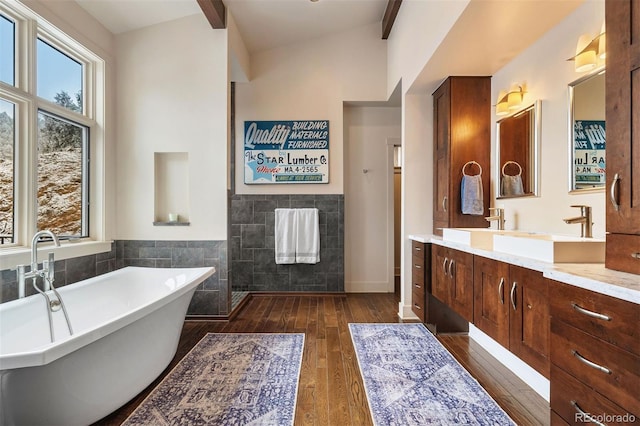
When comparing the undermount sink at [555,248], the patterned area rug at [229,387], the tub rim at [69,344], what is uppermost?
the undermount sink at [555,248]

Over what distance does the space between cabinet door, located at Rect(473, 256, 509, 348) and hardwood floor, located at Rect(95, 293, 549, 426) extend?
0.36 meters

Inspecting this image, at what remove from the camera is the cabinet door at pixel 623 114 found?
1.13 meters

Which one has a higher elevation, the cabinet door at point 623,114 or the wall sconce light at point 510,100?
the wall sconce light at point 510,100

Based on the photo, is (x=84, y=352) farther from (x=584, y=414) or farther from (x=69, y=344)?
(x=584, y=414)

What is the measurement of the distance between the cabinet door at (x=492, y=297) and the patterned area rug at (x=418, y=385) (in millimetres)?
362

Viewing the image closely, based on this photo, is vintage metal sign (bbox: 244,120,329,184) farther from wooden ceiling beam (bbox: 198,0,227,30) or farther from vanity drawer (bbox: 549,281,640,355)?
vanity drawer (bbox: 549,281,640,355)

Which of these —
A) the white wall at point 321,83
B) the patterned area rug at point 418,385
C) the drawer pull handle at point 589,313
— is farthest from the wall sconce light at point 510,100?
the patterned area rug at point 418,385

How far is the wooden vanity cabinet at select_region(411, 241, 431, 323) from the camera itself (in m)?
3.00

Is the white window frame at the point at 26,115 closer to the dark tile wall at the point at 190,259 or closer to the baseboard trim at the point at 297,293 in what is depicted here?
the dark tile wall at the point at 190,259

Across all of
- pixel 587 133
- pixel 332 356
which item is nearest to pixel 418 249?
pixel 332 356

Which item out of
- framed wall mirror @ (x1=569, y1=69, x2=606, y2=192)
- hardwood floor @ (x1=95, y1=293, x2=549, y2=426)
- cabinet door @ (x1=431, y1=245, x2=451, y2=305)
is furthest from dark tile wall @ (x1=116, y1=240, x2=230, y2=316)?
framed wall mirror @ (x1=569, y1=69, x2=606, y2=192)

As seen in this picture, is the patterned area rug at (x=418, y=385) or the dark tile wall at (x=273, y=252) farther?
the dark tile wall at (x=273, y=252)

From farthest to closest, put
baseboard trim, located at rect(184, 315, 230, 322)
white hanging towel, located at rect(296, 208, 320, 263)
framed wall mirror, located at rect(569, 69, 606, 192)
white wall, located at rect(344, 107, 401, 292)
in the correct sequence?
white wall, located at rect(344, 107, 401, 292)
white hanging towel, located at rect(296, 208, 320, 263)
baseboard trim, located at rect(184, 315, 230, 322)
framed wall mirror, located at rect(569, 69, 606, 192)

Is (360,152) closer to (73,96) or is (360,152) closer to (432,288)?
(432,288)
